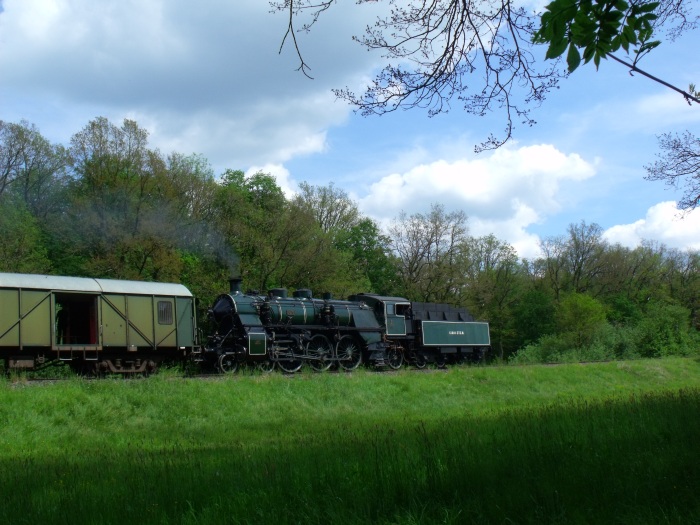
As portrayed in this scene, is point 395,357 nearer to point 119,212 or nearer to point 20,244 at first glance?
point 119,212

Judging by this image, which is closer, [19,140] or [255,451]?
[255,451]

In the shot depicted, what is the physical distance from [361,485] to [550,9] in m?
4.23

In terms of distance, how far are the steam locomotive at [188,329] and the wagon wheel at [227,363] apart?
4cm

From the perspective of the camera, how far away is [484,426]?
9.09m

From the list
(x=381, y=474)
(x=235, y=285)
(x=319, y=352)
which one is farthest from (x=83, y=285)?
(x=381, y=474)

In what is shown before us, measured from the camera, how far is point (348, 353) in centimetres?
2562

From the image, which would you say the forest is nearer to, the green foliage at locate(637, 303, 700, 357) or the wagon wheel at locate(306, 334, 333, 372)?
the green foliage at locate(637, 303, 700, 357)

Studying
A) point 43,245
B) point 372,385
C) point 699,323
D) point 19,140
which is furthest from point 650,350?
point 19,140

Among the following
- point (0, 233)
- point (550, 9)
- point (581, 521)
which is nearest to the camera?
point (581, 521)

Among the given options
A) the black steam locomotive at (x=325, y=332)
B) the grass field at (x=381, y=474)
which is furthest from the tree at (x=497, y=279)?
the grass field at (x=381, y=474)

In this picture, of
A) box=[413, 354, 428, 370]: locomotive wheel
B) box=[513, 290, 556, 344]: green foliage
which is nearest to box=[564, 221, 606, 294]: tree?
box=[513, 290, 556, 344]: green foliage

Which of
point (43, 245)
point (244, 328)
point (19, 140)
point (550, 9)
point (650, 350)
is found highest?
point (19, 140)

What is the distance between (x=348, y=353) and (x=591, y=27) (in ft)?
70.5

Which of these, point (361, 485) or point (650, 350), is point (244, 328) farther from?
point (650, 350)
